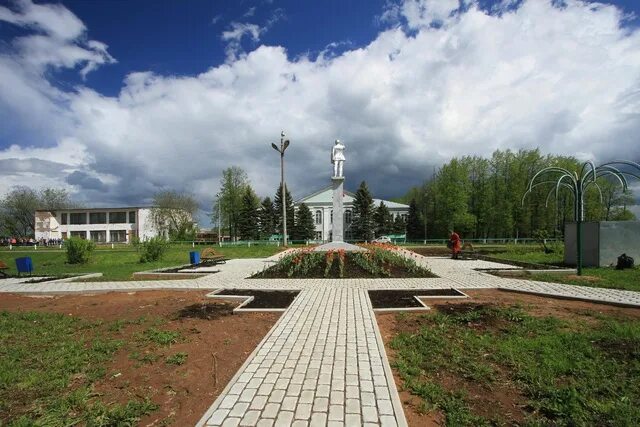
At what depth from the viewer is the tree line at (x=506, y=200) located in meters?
41.7

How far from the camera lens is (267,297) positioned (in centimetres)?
816

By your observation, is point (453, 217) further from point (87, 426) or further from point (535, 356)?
point (87, 426)

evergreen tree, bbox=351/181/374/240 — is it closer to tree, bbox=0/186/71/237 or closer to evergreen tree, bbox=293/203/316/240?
evergreen tree, bbox=293/203/316/240

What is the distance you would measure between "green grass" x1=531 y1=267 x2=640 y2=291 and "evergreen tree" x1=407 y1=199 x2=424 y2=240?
41210 millimetres

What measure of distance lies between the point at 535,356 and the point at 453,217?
4409 centimetres

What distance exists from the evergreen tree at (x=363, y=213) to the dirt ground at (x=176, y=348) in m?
46.0

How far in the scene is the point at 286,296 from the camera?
8242 mm

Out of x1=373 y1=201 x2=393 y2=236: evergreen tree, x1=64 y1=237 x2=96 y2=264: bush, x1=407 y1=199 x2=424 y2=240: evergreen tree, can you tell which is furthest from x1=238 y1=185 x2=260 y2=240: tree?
x1=64 y1=237 x2=96 y2=264: bush

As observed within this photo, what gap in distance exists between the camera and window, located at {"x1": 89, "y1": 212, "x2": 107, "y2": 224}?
2514 inches

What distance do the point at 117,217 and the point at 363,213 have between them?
46.9 meters

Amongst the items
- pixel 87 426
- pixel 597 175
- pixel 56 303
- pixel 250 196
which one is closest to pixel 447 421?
pixel 87 426

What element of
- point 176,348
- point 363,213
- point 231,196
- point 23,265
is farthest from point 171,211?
point 176,348

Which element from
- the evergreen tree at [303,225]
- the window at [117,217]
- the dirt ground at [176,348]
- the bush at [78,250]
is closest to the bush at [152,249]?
the bush at [78,250]

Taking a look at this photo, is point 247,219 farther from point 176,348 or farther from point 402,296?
point 176,348
